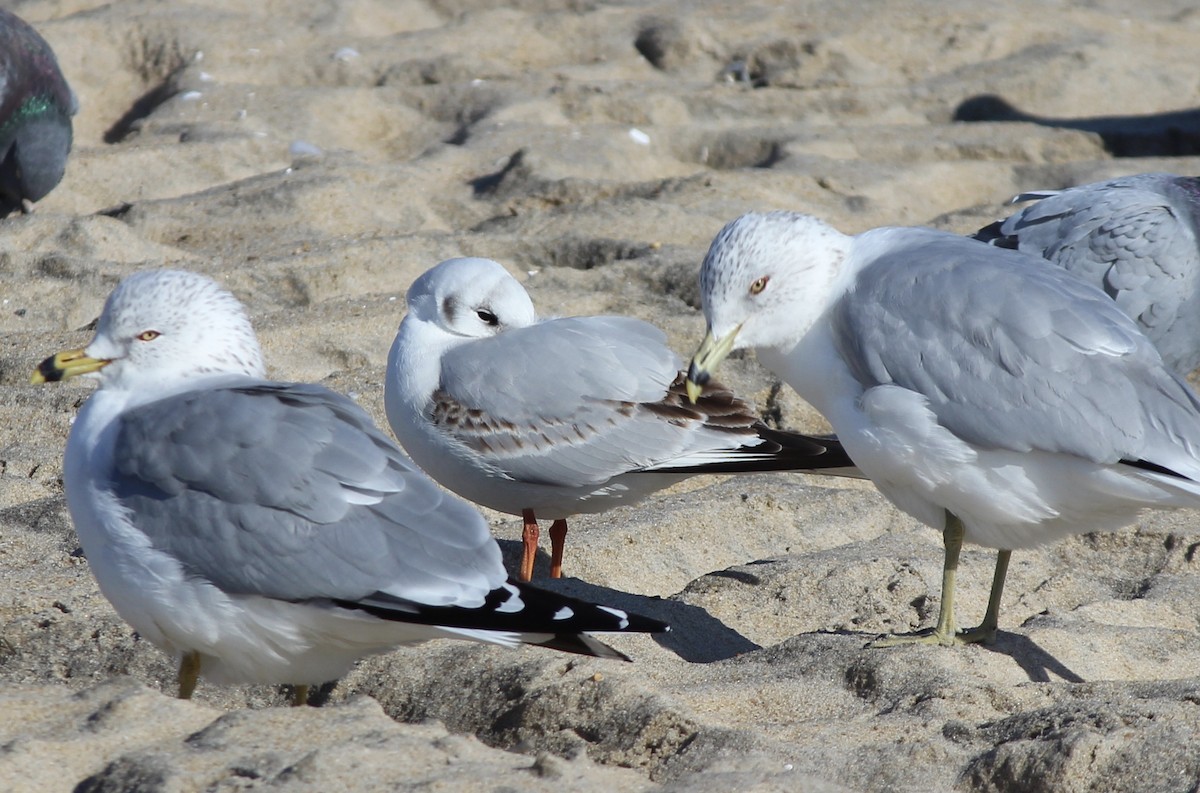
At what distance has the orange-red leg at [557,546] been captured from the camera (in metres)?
3.99

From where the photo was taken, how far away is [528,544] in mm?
4051

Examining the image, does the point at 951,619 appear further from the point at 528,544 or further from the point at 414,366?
the point at 414,366

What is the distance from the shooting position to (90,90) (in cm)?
853

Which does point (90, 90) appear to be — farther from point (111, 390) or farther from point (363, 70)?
point (111, 390)

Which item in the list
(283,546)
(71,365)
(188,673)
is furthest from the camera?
(71,365)

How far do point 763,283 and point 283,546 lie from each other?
4.46ft

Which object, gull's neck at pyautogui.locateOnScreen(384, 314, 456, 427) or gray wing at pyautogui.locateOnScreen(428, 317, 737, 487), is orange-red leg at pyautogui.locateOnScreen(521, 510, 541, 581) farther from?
gull's neck at pyautogui.locateOnScreen(384, 314, 456, 427)

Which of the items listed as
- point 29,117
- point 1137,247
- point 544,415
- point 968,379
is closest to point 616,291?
point 544,415

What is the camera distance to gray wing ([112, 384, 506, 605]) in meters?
2.83

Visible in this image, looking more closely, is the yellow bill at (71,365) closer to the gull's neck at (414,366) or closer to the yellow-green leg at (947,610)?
the gull's neck at (414,366)

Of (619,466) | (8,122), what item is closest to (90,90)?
(8,122)

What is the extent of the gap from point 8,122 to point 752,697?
19.0 ft

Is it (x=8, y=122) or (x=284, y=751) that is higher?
(x=284, y=751)

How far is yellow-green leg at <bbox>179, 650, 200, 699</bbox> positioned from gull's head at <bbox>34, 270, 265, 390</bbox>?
59 centimetres
